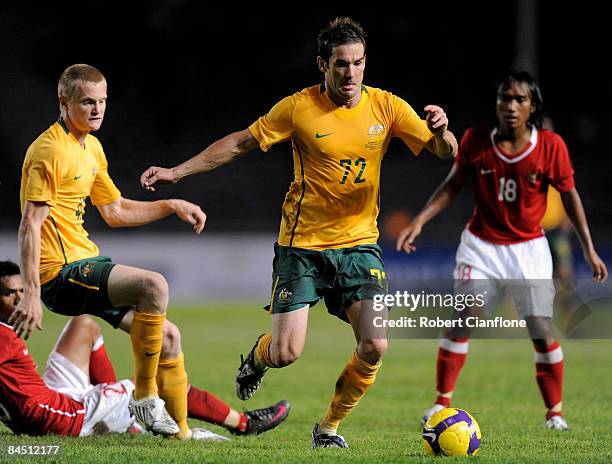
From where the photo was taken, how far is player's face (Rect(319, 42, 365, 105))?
592cm

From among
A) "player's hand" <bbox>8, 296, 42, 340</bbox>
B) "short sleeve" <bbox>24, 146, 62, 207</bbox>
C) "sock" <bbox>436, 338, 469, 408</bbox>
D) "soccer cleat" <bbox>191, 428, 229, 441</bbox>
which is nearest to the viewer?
"player's hand" <bbox>8, 296, 42, 340</bbox>

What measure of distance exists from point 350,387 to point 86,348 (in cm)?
171

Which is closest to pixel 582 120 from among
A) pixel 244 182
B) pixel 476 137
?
pixel 244 182

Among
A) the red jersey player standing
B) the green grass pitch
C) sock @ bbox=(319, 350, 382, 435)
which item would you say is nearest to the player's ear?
the red jersey player standing

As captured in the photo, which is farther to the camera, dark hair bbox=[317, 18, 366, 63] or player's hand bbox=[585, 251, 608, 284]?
player's hand bbox=[585, 251, 608, 284]

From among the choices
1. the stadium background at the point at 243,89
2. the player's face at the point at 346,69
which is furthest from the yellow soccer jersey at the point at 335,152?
the stadium background at the point at 243,89

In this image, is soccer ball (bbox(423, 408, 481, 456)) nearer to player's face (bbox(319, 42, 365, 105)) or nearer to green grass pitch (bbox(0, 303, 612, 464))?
green grass pitch (bbox(0, 303, 612, 464))

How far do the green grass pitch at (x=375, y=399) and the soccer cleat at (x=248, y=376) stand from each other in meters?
0.34

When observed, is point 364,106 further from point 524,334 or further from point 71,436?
point 524,334

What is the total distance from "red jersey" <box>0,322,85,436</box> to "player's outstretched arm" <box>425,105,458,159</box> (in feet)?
8.50

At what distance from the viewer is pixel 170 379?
619 cm

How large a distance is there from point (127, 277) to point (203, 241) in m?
13.3

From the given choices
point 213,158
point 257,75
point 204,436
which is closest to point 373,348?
point 204,436

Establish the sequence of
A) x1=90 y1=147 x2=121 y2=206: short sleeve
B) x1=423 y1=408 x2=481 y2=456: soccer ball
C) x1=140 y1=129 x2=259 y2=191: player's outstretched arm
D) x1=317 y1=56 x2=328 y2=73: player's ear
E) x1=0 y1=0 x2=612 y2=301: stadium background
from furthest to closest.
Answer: x1=0 y1=0 x2=612 y2=301: stadium background, x1=90 y1=147 x2=121 y2=206: short sleeve, x1=317 y1=56 x2=328 y2=73: player's ear, x1=140 y1=129 x2=259 y2=191: player's outstretched arm, x1=423 y1=408 x2=481 y2=456: soccer ball
